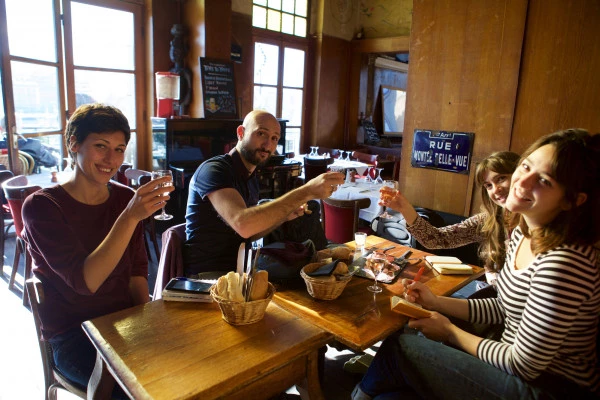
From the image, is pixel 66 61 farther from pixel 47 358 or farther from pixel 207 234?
pixel 47 358

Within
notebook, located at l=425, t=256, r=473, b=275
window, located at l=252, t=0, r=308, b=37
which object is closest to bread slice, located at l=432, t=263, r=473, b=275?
notebook, located at l=425, t=256, r=473, b=275

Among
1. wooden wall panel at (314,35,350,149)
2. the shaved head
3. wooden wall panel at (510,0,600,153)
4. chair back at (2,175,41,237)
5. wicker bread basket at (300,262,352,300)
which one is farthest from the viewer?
wooden wall panel at (314,35,350,149)

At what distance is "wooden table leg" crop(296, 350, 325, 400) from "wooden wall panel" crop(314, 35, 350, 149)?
7290 mm

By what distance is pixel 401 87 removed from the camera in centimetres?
988

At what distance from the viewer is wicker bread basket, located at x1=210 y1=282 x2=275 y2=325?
1364mm

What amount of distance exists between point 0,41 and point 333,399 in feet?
14.0

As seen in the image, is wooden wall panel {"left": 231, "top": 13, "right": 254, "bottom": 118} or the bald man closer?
the bald man

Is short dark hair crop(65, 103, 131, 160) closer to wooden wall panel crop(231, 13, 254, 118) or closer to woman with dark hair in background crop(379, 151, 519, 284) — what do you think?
woman with dark hair in background crop(379, 151, 519, 284)

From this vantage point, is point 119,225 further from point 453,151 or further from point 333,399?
point 453,151

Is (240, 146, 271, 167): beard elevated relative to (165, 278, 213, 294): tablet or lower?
elevated

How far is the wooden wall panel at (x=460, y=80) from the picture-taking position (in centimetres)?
313

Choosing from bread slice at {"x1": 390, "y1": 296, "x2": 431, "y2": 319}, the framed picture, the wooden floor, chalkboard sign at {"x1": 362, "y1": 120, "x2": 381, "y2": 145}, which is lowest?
the wooden floor

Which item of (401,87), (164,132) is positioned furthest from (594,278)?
(401,87)

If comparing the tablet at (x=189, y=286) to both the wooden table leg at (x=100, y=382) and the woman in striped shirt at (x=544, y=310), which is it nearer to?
the wooden table leg at (x=100, y=382)
